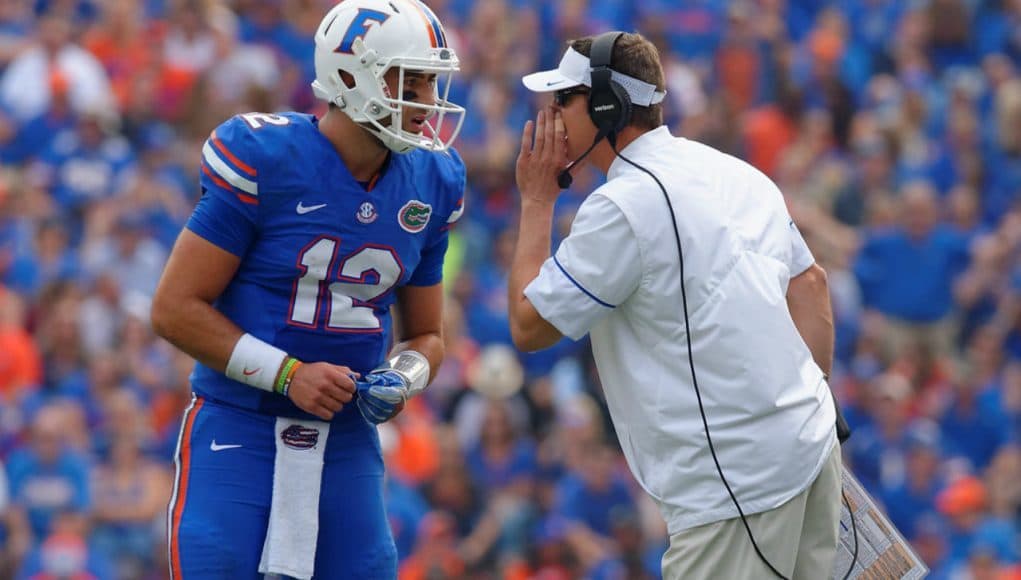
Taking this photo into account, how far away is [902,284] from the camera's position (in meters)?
11.4

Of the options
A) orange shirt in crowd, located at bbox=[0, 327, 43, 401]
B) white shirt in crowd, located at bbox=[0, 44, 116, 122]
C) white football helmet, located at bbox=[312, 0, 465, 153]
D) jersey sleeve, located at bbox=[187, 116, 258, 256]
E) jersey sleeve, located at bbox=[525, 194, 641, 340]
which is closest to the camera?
jersey sleeve, located at bbox=[525, 194, 641, 340]

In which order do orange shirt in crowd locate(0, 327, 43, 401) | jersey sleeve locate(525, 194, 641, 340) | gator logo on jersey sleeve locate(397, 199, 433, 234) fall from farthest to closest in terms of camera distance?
orange shirt in crowd locate(0, 327, 43, 401)
gator logo on jersey sleeve locate(397, 199, 433, 234)
jersey sleeve locate(525, 194, 641, 340)

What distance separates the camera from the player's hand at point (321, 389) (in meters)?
4.46

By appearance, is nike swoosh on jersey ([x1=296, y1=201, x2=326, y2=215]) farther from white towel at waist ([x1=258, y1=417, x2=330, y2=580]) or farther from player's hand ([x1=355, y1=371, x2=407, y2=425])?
white towel at waist ([x1=258, y1=417, x2=330, y2=580])

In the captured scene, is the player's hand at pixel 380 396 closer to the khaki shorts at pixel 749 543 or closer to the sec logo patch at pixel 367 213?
the sec logo patch at pixel 367 213

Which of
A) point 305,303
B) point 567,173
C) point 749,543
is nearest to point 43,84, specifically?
point 305,303

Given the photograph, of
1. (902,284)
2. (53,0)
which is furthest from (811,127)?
(53,0)

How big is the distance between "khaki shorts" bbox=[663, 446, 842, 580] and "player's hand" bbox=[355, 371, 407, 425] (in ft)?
2.56

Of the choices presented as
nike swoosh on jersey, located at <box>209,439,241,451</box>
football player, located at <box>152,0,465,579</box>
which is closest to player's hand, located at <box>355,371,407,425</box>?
football player, located at <box>152,0,465,579</box>

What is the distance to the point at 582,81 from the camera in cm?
451

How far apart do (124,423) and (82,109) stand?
9.51 feet

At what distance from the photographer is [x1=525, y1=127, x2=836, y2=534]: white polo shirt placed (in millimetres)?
4312

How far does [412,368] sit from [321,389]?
356 mm

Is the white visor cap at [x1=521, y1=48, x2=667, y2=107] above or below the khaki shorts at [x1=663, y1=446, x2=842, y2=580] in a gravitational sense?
above
